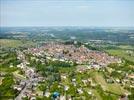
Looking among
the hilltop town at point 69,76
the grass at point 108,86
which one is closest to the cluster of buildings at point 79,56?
the hilltop town at point 69,76

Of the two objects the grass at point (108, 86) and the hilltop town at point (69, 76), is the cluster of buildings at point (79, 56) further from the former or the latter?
the grass at point (108, 86)

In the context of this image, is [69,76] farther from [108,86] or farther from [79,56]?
[79,56]

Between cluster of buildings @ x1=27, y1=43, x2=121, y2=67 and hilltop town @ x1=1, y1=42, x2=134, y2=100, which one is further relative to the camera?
cluster of buildings @ x1=27, y1=43, x2=121, y2=67

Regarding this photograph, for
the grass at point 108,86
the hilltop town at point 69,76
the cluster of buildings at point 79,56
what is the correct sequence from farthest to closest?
the cluster of buildings at point 79,56 → the grass at point 108,86 → the hilltop town at point 69,76

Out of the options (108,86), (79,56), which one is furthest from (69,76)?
(79,56)

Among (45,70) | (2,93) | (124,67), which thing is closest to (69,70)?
(45,70)

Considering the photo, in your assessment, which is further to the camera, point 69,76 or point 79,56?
point 79,56

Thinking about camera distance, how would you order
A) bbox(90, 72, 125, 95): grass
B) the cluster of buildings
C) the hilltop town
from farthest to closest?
the cluster of buildings
bbox(90, 72, 125, 95): grass
the hilltop town

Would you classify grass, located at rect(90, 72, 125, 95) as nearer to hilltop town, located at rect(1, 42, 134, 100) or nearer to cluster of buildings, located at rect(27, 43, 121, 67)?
hilltop town, located at rect(1, 42, 134, 100)

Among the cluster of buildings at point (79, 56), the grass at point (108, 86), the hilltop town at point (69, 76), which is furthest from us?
the cluster of buildings at point (79, 56)

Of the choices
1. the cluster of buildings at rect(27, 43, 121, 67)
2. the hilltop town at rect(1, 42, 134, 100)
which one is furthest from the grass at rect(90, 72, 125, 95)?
the cluster of buildings at rect(27, 43, 121, 67)

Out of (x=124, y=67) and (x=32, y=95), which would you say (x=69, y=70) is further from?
(x=32, y=95)
